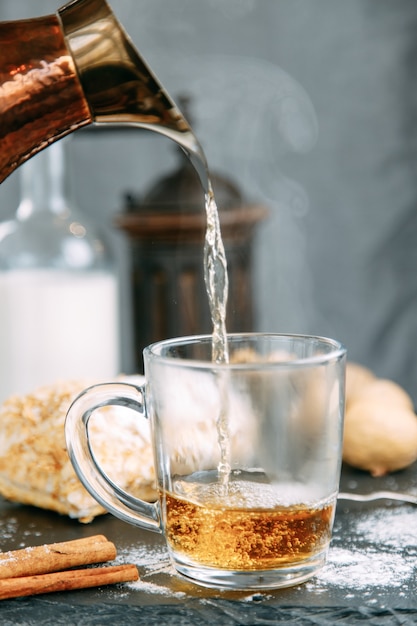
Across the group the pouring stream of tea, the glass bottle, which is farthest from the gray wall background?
the pouring stream of tea

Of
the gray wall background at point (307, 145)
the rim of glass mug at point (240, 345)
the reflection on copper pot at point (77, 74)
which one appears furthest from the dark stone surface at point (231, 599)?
the gray wall background at point (307, 145)

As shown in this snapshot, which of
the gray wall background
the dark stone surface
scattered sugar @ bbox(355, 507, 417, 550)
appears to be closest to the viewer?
the dark stone surface

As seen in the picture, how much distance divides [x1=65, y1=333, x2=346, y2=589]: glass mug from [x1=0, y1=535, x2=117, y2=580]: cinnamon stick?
5 centimetres

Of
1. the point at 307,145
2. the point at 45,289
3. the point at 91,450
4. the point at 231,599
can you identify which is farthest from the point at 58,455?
the point at 307,145

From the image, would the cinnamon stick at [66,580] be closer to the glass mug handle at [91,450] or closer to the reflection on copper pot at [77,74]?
the glass mug handle at [91,450]

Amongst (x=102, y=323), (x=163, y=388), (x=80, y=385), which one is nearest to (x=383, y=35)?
(x=102, y=323)

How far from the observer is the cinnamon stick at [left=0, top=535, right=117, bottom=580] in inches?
24.2

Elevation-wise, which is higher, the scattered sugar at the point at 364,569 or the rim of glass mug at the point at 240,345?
the rim of glass mug at the point at 240,345

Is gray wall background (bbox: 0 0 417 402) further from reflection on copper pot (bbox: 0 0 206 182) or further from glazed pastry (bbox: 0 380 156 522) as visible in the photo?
reflection on copper pot (bbox: 0 0 206 182)

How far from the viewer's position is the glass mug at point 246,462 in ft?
1.91

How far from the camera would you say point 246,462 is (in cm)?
60

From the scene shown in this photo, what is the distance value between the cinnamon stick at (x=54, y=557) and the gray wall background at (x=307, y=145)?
116 cm

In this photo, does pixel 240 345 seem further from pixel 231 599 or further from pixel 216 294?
pixel 231 599

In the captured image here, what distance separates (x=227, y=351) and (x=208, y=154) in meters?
1.17
